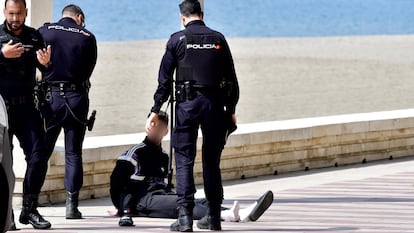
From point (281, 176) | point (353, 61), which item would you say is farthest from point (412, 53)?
point (281, 176)

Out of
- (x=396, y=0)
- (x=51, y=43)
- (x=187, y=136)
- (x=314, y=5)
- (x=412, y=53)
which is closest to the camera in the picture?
(x=187, y=136)

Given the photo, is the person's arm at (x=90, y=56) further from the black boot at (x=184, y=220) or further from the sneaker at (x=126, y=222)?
the black boot at (x=184, y=220)

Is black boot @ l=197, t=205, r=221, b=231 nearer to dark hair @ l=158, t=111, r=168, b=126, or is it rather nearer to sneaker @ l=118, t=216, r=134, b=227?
sneaker @ l=118, t=216, r=134, b=227

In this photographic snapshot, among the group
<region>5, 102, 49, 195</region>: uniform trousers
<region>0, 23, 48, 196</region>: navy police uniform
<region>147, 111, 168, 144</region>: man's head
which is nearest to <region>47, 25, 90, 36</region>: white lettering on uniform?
<region>0, 23, 48, 196</region>: navy police uniform

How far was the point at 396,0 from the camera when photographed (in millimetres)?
122562

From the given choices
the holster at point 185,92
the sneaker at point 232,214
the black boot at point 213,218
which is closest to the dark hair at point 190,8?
the holster at point 185,92

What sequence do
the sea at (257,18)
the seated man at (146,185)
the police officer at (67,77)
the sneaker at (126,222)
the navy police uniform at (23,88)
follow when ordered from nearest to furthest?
the navy police uniform at (23,88)
the sneaker at (126,222)
the police officer at (67,77)
the seated man at (146,185)
the sea at (257,18)

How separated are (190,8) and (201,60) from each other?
400mm

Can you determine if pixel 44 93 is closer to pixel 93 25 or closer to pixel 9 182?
pixel 9 182

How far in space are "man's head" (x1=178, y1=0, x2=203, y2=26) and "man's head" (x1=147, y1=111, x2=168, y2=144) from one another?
0.86m

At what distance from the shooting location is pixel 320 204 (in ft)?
37.7

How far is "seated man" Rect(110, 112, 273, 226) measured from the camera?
10.4m

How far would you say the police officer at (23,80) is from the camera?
32.2ft

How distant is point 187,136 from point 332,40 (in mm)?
40950
